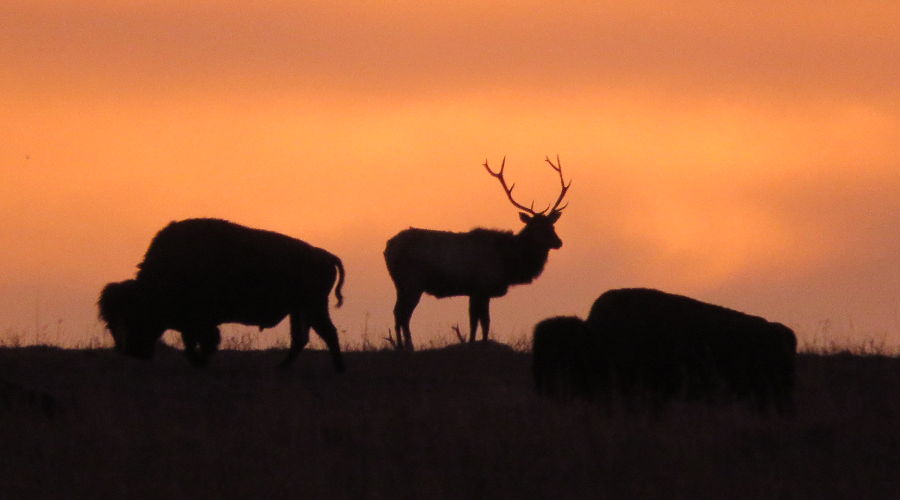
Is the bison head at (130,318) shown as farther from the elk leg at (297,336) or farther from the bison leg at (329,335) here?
the bison leg at (329,335)

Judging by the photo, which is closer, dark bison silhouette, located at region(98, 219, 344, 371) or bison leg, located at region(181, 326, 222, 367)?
bison leg, located at region(181, 326, 222, 367)

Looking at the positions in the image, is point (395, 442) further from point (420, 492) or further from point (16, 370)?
point (16, 370)

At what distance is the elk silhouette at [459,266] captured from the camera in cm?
2106

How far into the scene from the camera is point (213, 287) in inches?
595

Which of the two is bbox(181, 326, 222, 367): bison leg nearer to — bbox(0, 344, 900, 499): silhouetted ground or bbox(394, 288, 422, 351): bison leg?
bbox(0, 344, 900, 499): silhouetted ground

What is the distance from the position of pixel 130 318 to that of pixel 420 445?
6.47m

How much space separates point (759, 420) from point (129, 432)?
159 inches

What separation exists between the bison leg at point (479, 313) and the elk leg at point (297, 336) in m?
5.61

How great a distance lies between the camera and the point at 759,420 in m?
10.1

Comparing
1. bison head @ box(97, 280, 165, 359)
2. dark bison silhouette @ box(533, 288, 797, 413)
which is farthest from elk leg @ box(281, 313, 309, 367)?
dark bison silhouette @ box(533, 288, 797, 413)

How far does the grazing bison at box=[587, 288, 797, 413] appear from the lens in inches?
443

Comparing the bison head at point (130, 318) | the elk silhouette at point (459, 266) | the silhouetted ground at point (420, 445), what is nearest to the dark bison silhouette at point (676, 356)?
the silhouetted ground at point (420, 445)

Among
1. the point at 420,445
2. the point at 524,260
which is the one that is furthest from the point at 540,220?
the point at 420,445

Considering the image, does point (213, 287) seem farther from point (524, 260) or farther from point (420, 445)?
point (524, 260)
